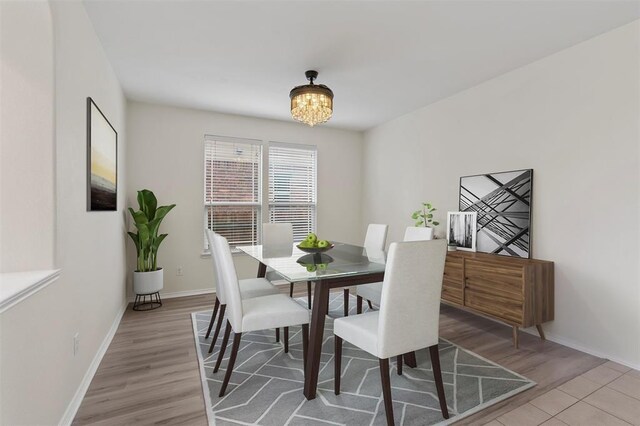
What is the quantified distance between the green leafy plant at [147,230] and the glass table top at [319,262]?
4.31 feet

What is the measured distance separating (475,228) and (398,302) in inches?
88.7

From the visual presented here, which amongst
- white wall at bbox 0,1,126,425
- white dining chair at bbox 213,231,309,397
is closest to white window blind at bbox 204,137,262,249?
white wall at bbox 0,1,126,425

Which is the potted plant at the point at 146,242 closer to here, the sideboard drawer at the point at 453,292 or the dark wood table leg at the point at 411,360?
the dark wood table leg at the point at 411,360

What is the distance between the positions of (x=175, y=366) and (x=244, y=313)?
0.83m

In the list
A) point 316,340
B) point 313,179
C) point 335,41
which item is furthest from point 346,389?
point 313,179

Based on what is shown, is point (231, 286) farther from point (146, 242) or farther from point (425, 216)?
point (425, 216)

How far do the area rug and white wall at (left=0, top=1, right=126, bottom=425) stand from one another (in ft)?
2.63

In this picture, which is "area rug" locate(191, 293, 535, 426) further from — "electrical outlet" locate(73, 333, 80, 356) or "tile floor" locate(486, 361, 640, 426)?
"electrical outlet" locate(73, 333, 80, 356)

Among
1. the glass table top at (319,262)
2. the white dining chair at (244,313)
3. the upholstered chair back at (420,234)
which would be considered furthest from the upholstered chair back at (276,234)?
the white dining chair at (244,313)

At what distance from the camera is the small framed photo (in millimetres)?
3571

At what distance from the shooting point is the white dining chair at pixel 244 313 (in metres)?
2.10

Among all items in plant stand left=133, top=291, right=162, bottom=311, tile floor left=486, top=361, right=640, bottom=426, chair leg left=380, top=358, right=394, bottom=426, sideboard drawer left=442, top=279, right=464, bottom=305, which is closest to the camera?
chair leg left=380, top=358, right=394, bottom=426

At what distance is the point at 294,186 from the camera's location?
5.24m

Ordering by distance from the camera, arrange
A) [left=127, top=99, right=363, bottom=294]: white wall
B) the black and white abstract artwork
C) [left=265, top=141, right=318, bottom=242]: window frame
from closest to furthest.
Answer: the black and white abstract artwork → [left=127, top=99, right=363, bottom=294]: white wall → [left=265, top=141, right=318, bottom=242]: window frame
